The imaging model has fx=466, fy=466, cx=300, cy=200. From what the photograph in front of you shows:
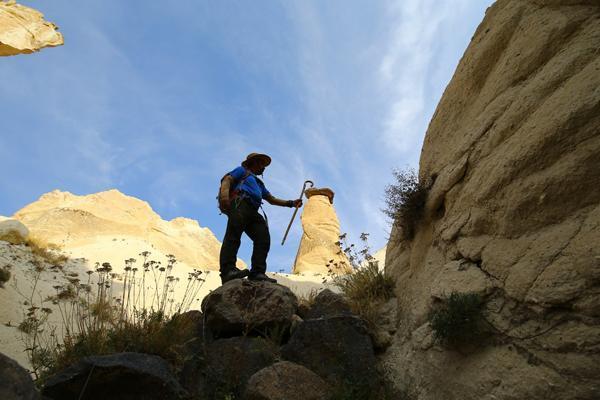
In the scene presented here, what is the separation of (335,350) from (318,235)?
18512 millimetres

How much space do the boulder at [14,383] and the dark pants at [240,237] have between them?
10.3 feet

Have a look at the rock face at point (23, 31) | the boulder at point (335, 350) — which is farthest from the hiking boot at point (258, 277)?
the rock face at point (23, 31)

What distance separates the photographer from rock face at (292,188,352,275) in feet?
69.6

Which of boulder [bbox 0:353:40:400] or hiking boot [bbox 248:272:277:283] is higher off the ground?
hiking boot [bbox 248:272:277:283]

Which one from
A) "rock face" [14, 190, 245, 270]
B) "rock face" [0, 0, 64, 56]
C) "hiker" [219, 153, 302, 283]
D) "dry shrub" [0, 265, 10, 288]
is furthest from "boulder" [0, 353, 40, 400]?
"rock face" [14, 190, 245, 270]

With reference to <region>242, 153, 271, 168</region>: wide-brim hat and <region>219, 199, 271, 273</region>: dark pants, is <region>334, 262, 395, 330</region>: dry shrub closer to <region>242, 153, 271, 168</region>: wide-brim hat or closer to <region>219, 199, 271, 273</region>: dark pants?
<region>219, 199, 271, 273</region>: dark pants

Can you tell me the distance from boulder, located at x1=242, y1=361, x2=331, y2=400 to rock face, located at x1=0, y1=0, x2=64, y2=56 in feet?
67.8

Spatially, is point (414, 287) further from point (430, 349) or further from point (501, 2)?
point (501, 2)

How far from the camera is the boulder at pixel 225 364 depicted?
4.27 m

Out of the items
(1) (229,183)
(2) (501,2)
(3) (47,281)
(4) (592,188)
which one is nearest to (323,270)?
(3) (47,281)

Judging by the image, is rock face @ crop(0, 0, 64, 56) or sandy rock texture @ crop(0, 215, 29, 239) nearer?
sandy rock texture @ crop(0, 215, 29, 239)

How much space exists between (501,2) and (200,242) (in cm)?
3404

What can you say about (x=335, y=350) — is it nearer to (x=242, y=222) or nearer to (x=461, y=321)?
(x=461, y=321)

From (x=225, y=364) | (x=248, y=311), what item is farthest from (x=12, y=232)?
(x=225, y=364)
